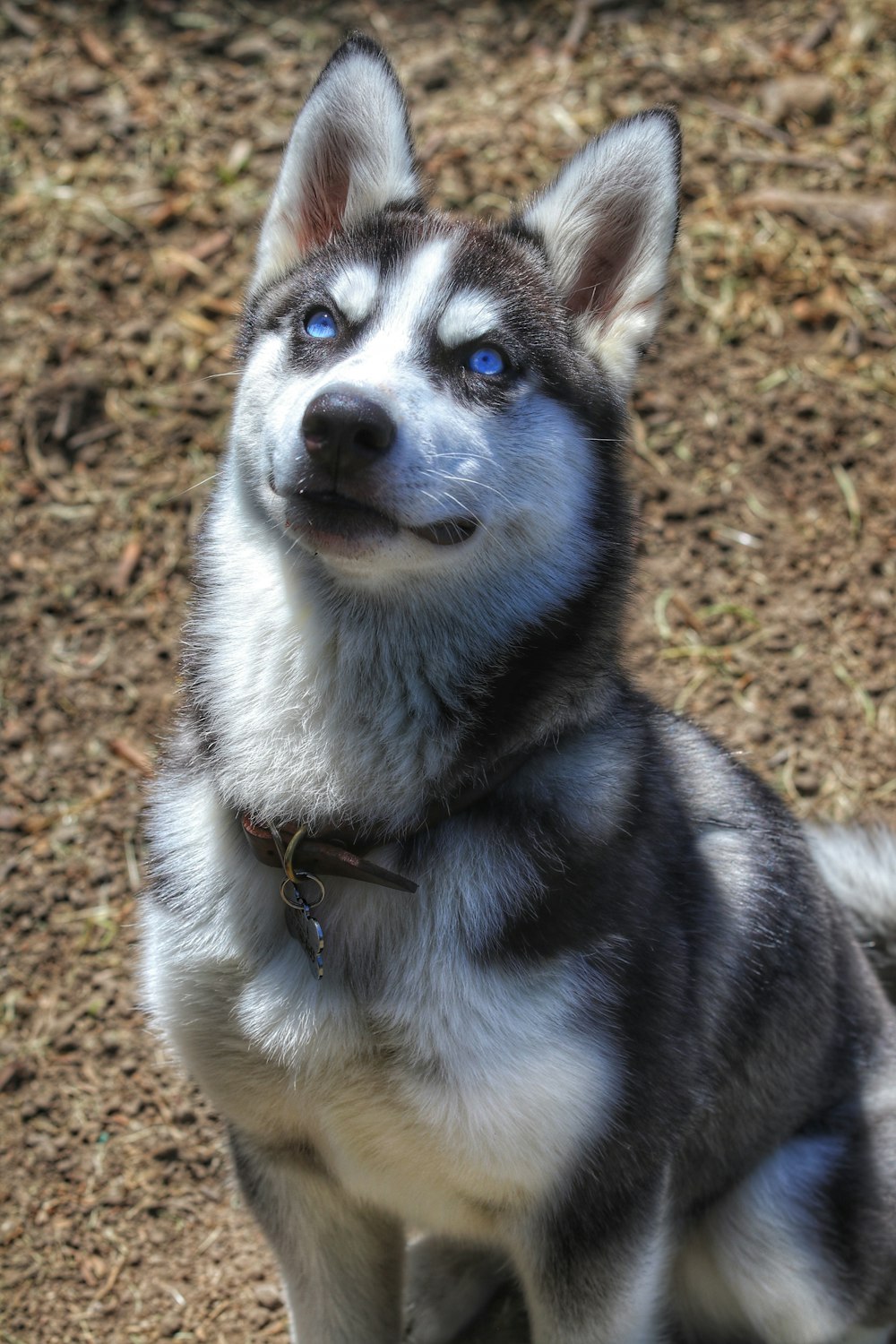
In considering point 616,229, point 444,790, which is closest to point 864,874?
point 444,790

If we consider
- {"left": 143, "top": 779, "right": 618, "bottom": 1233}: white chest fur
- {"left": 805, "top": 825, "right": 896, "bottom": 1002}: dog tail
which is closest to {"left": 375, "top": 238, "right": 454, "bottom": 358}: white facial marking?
{"left": 143, "top": 779, "right": 618, "bottom": 1233}: white chest fur

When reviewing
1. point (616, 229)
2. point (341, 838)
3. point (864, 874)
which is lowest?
point (864, 874)

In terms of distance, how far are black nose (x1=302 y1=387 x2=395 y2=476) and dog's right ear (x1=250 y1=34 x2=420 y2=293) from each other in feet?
2.99

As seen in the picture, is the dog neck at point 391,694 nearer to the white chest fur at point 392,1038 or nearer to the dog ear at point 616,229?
the white chest fur at point 392,1038

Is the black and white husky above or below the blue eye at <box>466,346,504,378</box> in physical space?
below

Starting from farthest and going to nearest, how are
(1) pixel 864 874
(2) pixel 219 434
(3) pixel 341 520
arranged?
(2) pixel 219 434
(1) pixel 864 874
(3) pixel 341 520

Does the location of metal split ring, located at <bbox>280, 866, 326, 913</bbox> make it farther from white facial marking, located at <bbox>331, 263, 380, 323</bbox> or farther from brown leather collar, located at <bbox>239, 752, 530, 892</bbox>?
white facial marking, located at <bbox>331, 263, 380, 323</bbox>

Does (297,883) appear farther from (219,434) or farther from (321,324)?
(219,434)

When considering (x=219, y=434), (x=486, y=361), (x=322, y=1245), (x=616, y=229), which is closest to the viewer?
(x=486, y=361)

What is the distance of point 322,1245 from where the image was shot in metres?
3.12

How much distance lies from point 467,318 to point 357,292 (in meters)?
0.26

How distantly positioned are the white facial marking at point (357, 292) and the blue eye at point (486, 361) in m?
0.25

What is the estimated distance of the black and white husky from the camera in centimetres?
259

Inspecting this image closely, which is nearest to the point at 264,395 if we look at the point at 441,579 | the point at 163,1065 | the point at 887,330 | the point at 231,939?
the point at 441,579
